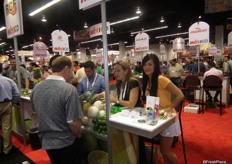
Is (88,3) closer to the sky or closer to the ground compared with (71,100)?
closer to the sky

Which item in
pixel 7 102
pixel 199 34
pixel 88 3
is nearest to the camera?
pixel 88 3

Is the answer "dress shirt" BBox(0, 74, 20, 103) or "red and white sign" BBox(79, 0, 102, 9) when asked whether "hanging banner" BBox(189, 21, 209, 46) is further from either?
"dress shirt" BBox(0, 74, 20, 103)

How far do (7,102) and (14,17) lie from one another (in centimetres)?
164

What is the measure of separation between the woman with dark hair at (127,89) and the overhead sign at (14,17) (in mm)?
2250

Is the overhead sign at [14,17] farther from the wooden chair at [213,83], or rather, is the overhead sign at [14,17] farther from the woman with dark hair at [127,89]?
the wooden chair at [213,83]

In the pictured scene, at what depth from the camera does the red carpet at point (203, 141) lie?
3.33 m

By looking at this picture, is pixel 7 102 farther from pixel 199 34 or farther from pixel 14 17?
pixel 199 34

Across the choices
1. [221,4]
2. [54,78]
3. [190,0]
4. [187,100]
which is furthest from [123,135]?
[190,0]

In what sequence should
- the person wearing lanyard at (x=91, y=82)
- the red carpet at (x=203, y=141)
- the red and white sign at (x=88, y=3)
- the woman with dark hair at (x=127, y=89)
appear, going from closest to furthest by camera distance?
the red and white sign at (x=88, y=3) → the woman with dark hair at (x=127, y=89) → the red carpet at (x=203, y=141) → the person wearing lanyard at (x=91, y=82)

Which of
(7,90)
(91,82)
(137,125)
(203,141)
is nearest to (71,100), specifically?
(137,125)

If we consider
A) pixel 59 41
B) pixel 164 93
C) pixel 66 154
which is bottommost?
pixel 66 154

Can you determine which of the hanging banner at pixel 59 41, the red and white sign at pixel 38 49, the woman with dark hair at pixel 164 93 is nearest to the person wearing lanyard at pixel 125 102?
the woman with dark hair at pixel 164 93

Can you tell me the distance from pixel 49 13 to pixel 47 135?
10055 mm

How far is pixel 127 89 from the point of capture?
8.50 feet
